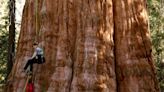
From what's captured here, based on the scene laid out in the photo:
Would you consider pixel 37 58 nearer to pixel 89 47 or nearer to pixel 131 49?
pixel 89 47

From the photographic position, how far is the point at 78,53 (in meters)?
7.30

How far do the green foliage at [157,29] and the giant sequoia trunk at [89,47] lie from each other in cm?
1344

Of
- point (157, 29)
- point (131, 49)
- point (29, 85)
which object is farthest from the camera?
point (157, 29)

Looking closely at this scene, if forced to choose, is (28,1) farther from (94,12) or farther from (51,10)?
(94,12)

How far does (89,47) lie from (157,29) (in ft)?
52.1

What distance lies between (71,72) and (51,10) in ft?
4.67

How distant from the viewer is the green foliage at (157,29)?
21453mm

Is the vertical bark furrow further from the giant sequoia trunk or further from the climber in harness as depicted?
the climber in harness

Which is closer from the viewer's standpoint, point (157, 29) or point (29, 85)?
point (29, 85)

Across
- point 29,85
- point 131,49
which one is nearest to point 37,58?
point 29,85

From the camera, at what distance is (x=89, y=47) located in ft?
23.9

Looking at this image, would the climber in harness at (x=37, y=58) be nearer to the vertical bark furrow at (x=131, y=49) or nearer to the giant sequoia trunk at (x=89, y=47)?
the giant sequoia trunk at (x=89, y=47)

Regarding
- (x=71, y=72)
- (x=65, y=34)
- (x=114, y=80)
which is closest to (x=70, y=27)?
(x=65, y=34)

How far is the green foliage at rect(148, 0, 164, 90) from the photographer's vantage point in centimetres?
2145
